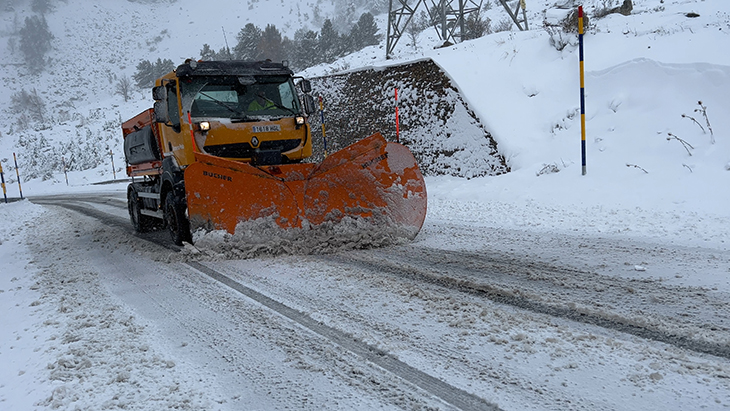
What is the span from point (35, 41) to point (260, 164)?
113321 mm

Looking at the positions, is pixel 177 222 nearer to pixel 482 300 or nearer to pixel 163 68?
pixel 482 300

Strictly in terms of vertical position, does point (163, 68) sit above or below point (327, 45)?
above

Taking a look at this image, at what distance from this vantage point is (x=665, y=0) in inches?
571

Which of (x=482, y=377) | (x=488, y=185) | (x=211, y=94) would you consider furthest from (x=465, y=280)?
(x=488, y=185)

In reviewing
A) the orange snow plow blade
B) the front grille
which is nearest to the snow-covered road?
the orange snow plow blade

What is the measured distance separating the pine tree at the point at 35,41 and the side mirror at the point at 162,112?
340 ft

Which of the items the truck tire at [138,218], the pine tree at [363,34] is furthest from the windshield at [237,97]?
the pine tree at [363,34]

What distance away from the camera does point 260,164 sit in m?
6.11

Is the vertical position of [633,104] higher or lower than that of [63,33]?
lower

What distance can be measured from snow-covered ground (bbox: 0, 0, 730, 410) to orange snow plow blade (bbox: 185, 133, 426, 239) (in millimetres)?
560

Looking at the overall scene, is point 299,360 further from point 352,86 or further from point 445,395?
point 352,86

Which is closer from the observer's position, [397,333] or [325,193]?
[397,333]

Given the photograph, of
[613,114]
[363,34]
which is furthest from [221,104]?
[363,34]

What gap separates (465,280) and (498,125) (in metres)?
6.89
